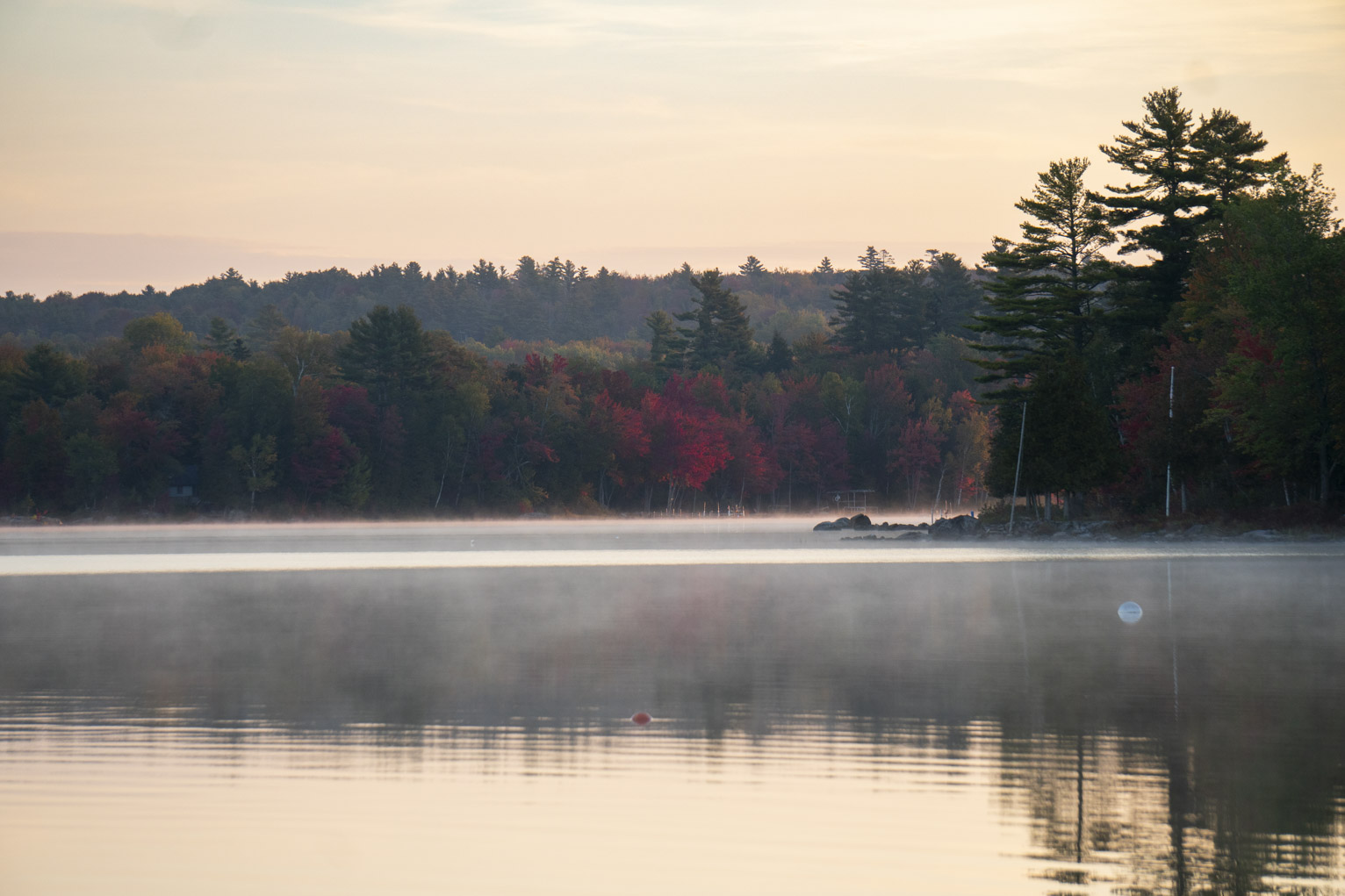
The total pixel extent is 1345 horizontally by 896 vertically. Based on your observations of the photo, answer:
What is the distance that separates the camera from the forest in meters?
61.8

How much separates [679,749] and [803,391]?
125990mm

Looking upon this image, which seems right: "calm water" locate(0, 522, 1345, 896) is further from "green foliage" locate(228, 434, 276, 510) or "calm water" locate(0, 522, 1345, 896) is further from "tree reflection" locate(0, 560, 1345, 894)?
"green foliage" locate(228, 434, 276, 510)

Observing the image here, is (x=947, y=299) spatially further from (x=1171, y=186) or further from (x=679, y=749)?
(x=679, y=749)

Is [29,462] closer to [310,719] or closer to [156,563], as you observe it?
[156,563]

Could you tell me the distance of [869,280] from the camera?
141 metres

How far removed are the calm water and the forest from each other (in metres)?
38.0

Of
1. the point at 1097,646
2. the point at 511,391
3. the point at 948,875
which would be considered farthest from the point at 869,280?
the point at 948,875

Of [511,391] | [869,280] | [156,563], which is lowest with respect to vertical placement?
[156,563]

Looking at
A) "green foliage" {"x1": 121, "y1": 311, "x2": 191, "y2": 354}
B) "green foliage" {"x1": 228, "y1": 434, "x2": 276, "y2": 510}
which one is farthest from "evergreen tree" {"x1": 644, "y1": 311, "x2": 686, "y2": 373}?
"green foliage" {"x1": 228, "y1": 434, "x2": 276, "y2": 510}

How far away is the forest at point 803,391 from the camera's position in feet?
203

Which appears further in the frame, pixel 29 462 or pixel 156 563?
pixel 29 462

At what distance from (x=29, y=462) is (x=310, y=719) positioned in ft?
313

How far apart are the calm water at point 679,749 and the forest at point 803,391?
3796cm

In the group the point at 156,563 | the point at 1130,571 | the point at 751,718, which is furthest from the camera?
the point at 156,563
